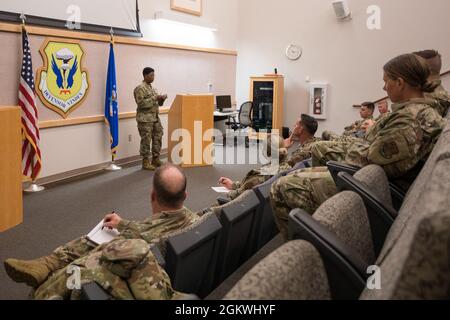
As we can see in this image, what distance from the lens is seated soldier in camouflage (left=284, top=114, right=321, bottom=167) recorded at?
3658 millimetres

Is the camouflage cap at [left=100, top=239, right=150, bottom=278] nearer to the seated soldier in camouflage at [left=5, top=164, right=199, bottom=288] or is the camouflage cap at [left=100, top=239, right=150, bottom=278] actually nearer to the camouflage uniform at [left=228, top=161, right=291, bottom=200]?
the seated soldier in camouflage at [left=5, top=164, right=199, bottom=288]

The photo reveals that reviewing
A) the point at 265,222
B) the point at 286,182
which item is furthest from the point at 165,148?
the point at 286,182

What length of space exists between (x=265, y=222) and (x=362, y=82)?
7.25 metres

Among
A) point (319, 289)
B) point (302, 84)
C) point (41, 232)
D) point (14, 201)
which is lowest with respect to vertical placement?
point (41, 232)

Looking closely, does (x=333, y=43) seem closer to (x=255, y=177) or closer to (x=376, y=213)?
(x=255, y=177)

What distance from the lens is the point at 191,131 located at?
6770 mm

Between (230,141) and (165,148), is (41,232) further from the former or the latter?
(230,141)

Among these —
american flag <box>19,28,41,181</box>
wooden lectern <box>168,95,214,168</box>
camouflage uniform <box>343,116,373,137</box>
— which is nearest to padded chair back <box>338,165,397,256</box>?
camouflage uniform <box>343,116,373,137</box>

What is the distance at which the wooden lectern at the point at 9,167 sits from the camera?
11.6 feet

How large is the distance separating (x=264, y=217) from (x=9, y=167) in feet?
7.52

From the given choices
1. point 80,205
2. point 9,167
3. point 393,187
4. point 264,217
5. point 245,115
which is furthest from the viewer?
point 245,115

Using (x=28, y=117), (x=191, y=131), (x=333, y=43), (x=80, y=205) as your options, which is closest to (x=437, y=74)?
(x=80, y=205)
